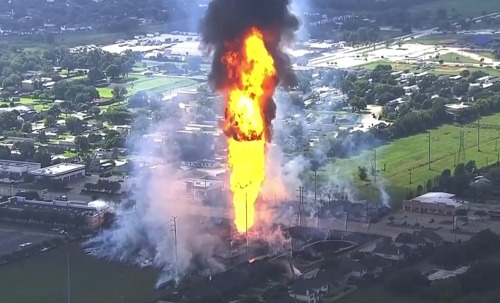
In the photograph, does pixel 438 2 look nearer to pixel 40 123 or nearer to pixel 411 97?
pixel 411 97

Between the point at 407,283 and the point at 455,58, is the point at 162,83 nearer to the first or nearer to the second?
the point at 455,58

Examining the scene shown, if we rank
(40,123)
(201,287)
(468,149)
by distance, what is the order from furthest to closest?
(40,123) < (468,149) < (201,287)

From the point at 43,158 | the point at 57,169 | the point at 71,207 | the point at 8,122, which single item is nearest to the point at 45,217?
the point at 71,207

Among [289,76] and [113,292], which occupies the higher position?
[289,76]

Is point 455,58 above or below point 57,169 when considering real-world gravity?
above

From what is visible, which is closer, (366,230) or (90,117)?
(366,230)

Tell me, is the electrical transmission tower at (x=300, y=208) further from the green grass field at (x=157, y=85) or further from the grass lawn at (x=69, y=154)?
the green grass field at (x=157, y=85)

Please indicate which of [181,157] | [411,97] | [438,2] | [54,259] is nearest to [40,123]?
[181,157]

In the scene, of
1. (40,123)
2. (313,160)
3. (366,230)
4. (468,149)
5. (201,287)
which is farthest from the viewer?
(40,123)

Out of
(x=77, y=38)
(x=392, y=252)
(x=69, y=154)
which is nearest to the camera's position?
(x=392, y=252)
